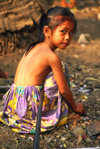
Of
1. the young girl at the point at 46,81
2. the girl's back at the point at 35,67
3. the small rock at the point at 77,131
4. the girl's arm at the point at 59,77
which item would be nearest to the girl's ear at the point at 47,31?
the young girl at the point at 46,81

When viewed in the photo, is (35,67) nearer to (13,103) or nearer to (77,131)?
(13,103)

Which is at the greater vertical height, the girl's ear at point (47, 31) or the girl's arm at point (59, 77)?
the girl's ear at point (47, 31)

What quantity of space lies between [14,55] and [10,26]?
58cm

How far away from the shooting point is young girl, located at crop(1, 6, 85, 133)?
226cm

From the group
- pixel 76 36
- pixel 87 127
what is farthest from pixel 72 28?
pixel 76 36

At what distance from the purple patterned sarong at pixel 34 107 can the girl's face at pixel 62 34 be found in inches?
11.2

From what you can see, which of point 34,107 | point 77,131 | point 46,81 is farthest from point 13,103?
point 77,131

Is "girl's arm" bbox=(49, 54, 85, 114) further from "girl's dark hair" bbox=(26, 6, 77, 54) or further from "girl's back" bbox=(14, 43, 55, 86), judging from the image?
"girl's dark hair" bbox=(26, 6, 77, 54)

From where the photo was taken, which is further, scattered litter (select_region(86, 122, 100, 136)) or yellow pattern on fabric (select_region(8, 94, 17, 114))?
yellow pattern on fabric (select_region(8, 94, 17, 114))

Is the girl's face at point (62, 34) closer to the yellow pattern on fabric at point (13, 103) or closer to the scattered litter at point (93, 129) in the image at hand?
the yellow pattern on fabric at point (13, 103)

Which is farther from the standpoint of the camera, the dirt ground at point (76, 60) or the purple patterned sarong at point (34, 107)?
the purple patterned sarong at point (34, 107)

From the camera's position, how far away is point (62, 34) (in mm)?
2271

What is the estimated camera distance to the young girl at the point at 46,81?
226 cm

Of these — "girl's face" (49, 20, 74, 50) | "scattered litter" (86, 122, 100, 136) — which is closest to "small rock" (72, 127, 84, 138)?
"scattered litter" (86, 122, 100, 136)
